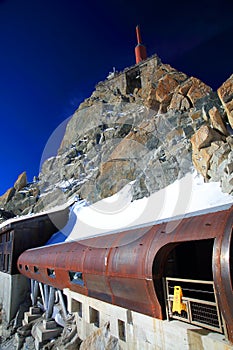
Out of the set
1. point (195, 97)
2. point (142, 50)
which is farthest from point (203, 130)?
point (142, 50)

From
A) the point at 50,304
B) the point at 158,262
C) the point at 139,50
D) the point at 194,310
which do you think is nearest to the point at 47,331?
the point at 50,304

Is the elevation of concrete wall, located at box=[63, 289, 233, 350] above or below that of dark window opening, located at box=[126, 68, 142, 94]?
below

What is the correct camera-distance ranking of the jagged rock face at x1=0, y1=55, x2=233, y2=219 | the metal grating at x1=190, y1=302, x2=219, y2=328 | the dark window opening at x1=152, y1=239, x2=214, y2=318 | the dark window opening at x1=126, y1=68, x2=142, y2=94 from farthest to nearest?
the dark window opening at x1=126, y1=68, x2=142, y2=94, the jagged rock face at x1=0, y1=55, x2=233, y2=219, the dark window opening at x1=152, y1=239, x2=214, y2=318, the metal grating at x1=190, y1=302, x2=219, y2=328

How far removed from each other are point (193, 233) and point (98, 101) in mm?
77477

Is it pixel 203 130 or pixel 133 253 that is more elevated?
pixel 203 130

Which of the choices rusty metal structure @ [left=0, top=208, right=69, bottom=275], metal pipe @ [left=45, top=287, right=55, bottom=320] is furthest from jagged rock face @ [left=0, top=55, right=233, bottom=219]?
metal pipe @ [left=45, top=287, right=55, bottom=320]

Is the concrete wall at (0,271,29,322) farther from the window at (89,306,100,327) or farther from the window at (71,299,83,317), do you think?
the window at (89,306,100,327)

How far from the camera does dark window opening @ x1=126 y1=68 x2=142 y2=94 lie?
74000 millimetres

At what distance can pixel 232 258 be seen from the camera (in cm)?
500

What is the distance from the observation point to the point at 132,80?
75.6 meters

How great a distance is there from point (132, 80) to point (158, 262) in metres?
75.9

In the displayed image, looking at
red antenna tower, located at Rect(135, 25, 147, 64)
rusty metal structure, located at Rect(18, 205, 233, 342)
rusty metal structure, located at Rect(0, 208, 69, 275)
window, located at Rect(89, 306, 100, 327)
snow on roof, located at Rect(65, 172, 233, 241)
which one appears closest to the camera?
rusty metal structure, located at Rect(18, 205, 233, 342)

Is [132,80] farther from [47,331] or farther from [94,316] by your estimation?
[94,316]

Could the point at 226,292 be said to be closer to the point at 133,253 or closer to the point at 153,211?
the point at 133,253
